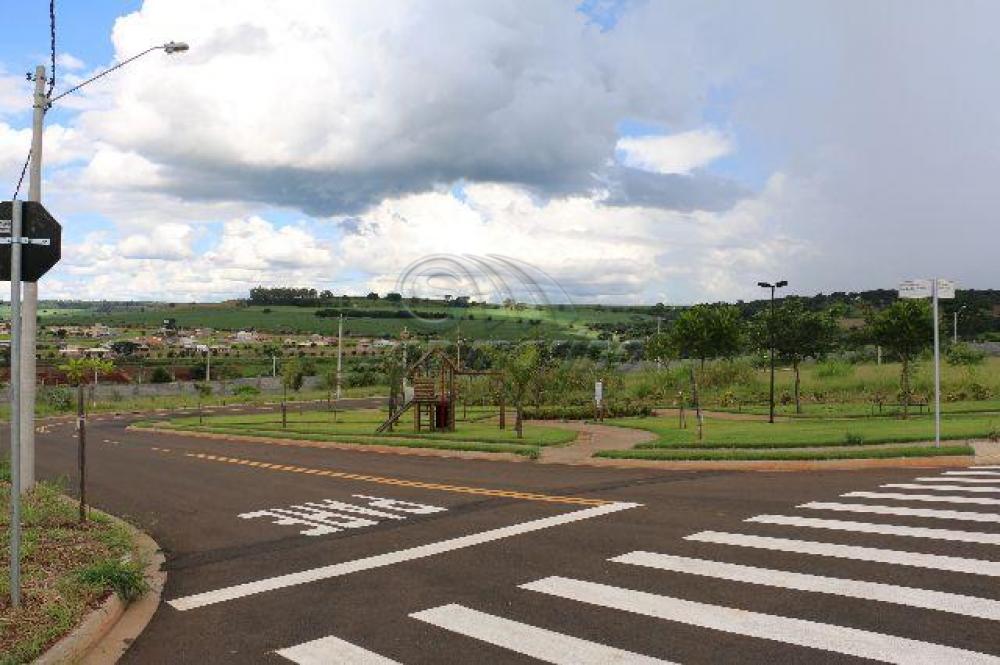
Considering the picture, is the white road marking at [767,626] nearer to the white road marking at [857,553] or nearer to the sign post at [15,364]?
the white road marking at [857,553]

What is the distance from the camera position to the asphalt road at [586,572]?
22.7 feet

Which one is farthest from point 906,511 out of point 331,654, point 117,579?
point 117,579

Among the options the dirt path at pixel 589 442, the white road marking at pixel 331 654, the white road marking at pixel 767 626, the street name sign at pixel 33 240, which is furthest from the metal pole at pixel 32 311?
the dirt path at pixel 589 442

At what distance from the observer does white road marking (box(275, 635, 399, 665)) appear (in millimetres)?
6691

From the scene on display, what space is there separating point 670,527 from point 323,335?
144 meters

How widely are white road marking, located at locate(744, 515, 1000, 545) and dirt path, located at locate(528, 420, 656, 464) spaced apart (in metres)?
10.7

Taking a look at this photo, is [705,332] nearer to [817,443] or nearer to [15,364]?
[817,443]

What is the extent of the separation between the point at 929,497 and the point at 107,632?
38.3ft

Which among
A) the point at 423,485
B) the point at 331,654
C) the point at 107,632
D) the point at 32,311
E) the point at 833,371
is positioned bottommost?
the point at 423,485

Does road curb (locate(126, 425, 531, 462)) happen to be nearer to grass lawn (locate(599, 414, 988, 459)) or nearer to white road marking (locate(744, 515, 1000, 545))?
grass lawn (locate(599, 414, 988, 459))

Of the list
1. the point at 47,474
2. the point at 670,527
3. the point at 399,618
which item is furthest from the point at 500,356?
the point at 399,618

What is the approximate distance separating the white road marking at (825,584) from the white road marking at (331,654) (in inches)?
148

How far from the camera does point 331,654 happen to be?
688 cm

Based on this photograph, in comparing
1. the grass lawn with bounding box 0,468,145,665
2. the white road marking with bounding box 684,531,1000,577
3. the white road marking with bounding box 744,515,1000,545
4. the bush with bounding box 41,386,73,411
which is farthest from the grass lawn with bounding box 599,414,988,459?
the bush with bounding box 41,386,73,411
